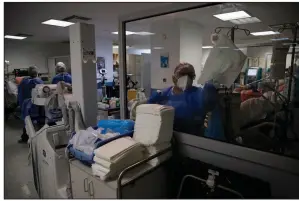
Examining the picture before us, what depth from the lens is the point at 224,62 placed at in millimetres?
1650

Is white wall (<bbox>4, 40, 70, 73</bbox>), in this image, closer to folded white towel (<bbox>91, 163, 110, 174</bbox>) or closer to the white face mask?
the white face mask

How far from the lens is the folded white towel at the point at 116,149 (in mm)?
1266

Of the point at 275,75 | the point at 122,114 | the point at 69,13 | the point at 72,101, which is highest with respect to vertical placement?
the point at 69,13

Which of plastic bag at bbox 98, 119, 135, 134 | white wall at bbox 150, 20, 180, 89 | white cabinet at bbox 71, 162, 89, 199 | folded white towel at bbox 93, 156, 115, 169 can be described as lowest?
white cabinet at bbox 71, 162, 89, 199

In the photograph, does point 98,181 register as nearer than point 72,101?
Yes

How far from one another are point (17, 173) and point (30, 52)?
6699 millimetres

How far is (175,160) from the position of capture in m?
1.68

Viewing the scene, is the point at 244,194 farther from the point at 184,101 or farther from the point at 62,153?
the point at 62,153

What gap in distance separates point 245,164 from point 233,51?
2.84 feet

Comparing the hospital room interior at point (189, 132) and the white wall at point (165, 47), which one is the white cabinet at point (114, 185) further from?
the white wall at point (165, 47)

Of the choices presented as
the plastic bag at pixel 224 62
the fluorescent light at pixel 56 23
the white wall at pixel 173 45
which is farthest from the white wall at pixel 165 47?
the plastic bag at pixel 224 62

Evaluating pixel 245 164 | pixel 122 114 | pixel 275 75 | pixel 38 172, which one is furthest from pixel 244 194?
pixel 38 172

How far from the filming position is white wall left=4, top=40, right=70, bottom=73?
7.78 m

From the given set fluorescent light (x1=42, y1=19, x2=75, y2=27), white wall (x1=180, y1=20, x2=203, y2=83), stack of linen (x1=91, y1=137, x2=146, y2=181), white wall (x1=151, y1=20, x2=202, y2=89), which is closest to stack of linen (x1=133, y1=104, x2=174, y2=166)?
stack of linen (x1=91, y1=137, x2=146, y2=181)
